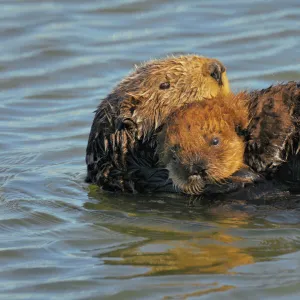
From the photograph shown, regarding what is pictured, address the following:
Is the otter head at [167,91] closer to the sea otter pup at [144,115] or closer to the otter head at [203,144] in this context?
the sea otter pup at [144,115]

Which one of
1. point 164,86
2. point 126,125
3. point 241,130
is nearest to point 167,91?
point 164,86

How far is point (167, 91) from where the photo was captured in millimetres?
7176

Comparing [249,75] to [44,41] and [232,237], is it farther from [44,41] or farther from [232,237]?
[232,237]

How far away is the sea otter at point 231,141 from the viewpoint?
6.48 metres

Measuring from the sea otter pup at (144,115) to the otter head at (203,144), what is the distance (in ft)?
1.31

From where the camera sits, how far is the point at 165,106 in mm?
7133

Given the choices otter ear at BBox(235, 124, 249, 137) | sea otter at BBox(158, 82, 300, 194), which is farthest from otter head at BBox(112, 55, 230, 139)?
otter ear at BBox(235, 124, 249, 137)

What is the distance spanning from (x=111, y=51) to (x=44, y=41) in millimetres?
1148

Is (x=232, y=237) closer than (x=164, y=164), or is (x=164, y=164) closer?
(x=232, y=237)

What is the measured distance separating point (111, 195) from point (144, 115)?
796 mm

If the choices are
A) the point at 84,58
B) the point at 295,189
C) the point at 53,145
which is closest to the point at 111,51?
the point at 84,58

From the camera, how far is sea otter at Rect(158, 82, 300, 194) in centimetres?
648

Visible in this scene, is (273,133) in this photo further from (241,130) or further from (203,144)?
(203,144)

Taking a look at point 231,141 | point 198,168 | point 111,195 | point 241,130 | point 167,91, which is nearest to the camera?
point 198,168
